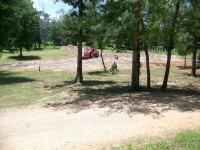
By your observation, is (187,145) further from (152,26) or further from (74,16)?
(74,16)

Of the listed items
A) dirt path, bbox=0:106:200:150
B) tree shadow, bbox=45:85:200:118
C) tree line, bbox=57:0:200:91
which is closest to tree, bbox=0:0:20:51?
tree line, bbox=57:0:200:91

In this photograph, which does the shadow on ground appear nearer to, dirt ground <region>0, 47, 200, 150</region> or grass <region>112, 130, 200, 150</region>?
dirt ground <region>0, 47, 200, 150</region>

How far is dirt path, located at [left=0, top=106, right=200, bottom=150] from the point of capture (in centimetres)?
978

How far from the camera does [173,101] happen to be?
13633mm

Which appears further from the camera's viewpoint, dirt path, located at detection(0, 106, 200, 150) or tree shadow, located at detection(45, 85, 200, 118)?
tree shadow, located at detection(45, 85, 200, 118)

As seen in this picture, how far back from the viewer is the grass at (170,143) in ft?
28.8

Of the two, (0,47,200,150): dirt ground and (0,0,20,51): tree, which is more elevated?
(0,0,20,51): tree

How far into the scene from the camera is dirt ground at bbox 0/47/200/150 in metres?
9.86

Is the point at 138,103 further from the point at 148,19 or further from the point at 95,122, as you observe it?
the point at 148,19

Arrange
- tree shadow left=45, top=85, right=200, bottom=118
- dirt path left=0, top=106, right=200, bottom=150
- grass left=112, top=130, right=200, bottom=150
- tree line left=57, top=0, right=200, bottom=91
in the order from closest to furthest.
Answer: grass left=112, top=130, right=200, bottom=150
dirt path left=0, top=106, right=200, bottom=150
tree shadow left=45, top=85, right=200, bottom=118
tree line left=57, top=0, right=200, bottom=91

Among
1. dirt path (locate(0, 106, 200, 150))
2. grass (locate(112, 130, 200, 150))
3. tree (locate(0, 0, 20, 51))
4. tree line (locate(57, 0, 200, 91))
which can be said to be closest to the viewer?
grass (locate(112, 130, 200, 150))

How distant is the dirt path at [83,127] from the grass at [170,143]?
0.47m

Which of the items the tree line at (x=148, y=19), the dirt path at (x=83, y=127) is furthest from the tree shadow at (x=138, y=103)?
the tree line at (x=148, y=19)

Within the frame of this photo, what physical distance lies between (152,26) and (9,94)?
814 centimetres
